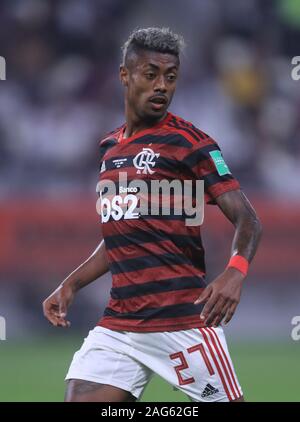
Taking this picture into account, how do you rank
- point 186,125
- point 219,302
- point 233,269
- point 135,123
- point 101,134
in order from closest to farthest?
point 219,302, point 233,269, point 186,125, point 135,123, point 101,134

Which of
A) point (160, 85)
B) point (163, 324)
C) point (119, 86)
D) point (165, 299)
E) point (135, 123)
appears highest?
point (119, 86)

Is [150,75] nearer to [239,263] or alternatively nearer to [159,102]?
[159,102]

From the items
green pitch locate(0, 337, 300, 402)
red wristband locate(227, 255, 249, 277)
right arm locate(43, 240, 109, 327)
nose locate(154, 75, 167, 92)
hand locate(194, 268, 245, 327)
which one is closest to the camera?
hand locate(194, 268, 245, 327)

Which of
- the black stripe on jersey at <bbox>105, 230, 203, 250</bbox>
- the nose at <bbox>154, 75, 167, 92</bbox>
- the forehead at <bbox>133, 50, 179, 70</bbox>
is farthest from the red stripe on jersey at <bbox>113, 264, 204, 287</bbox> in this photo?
the forehead at <bbox>133, 50, 179, 70</bbox>

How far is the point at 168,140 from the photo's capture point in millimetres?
5094

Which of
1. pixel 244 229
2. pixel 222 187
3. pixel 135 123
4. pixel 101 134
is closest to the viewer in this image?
pixel 244 229

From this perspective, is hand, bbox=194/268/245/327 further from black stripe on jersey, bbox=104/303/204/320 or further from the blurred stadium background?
the blurred stadium background

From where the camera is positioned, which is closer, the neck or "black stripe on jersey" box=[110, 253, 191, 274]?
"black stripe on jersey" box=[110, 253, 191, 274]

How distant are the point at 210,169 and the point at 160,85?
20.6 inches

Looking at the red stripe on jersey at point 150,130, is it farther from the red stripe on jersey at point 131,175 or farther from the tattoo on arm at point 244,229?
the tattoo on arm at point 244,229

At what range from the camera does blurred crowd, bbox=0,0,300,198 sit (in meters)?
13.1

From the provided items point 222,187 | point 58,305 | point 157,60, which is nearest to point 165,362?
point 58,305

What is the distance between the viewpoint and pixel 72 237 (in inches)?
462

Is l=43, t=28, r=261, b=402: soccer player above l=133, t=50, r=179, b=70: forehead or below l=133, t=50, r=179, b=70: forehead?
below
